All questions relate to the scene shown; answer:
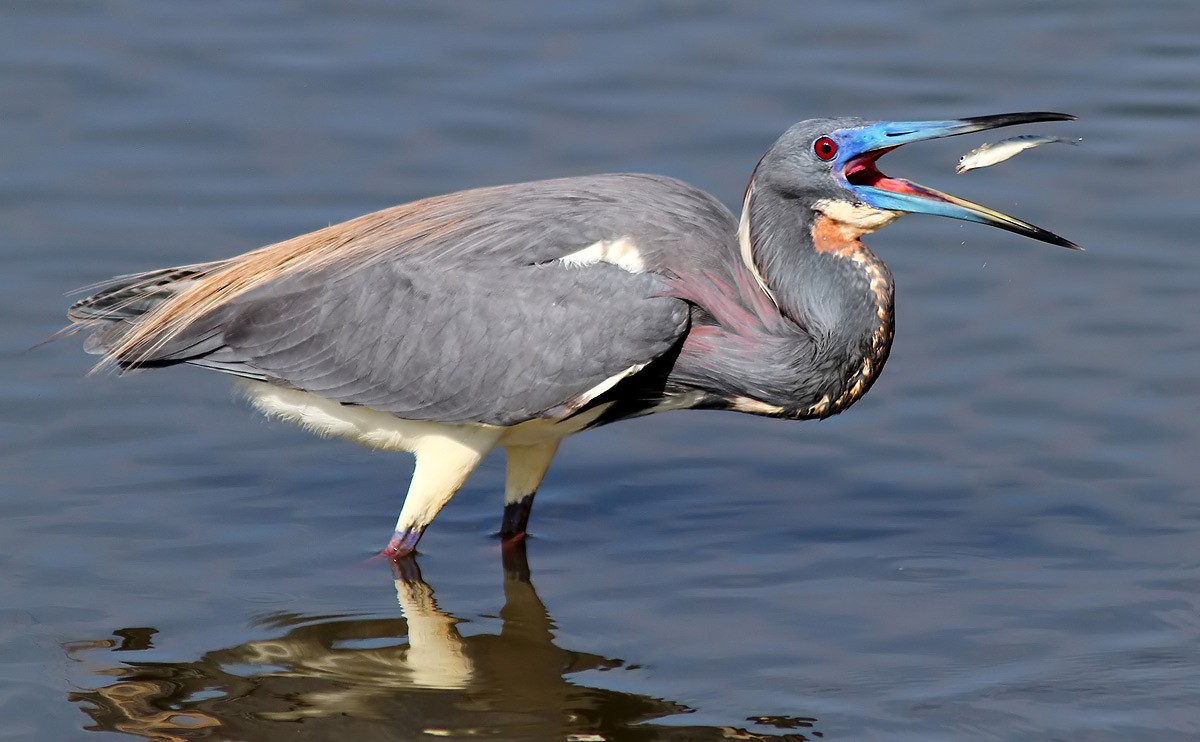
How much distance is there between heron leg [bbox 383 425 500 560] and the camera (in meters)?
7.61

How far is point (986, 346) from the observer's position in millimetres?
9406

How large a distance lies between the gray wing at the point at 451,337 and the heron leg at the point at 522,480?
666 millimetres

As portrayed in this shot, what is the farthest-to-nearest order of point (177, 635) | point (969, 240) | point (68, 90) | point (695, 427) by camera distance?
1. point (68, 90)
2. point (969, 240)
3. point (695, 427)
4. point (177, 635)

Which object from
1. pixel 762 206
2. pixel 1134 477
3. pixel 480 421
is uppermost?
pixel 762 206

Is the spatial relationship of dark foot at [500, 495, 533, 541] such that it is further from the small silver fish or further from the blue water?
the small silver fish

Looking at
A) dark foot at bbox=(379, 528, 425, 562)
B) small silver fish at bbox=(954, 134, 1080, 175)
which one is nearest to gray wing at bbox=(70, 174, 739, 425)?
dark foot at bbox=(379, 528, 425, 562)

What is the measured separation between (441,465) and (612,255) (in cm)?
114

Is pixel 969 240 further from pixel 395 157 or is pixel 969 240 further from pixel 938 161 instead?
pixel 395 157

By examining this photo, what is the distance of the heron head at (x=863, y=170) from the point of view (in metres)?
7.04

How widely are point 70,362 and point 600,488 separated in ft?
9.09

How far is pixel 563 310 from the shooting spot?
23.7ft

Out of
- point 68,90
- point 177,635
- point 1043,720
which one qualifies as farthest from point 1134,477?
point 68,90

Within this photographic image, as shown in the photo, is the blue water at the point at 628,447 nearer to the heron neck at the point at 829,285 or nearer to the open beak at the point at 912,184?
the heron neck at the point at 829,285

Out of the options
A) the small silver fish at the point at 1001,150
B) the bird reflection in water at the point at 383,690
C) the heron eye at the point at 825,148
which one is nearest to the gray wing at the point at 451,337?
the heron eye at the point at 825,148
